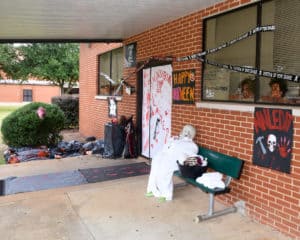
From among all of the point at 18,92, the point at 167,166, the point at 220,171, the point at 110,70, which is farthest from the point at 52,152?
the point at 18,92

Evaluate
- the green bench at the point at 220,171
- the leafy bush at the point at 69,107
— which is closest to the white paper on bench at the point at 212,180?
the green bench at the point at 220,171

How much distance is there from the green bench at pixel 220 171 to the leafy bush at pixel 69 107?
11291 millimetres

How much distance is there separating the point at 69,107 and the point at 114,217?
11.7m

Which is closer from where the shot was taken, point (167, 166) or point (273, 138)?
point (273, 138)

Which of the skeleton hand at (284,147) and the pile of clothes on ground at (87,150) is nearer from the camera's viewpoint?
the skeleton hand at (284,147)

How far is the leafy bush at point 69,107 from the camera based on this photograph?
15016 mm

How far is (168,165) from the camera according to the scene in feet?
15.3

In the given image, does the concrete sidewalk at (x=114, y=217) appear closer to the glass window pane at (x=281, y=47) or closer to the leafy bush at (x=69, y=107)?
the glass window pane at (x=281, y=47)

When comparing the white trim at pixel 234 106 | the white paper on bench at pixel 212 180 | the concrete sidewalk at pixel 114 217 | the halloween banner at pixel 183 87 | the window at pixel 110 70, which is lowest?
the concrete sidewalk at pixel 114 217

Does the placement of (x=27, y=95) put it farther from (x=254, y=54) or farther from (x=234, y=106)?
(x=254, y=54)

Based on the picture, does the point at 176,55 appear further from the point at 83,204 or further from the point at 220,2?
the point at 83,204

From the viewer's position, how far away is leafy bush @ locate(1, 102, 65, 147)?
909 centimetres

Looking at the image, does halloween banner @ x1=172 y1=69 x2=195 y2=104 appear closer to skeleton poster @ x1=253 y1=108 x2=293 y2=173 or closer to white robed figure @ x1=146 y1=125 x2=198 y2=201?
white robed figure @ x1=146 y1=125 x2=198 y2=201

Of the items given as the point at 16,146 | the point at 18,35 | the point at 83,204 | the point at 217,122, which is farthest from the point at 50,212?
the point at 16,146
